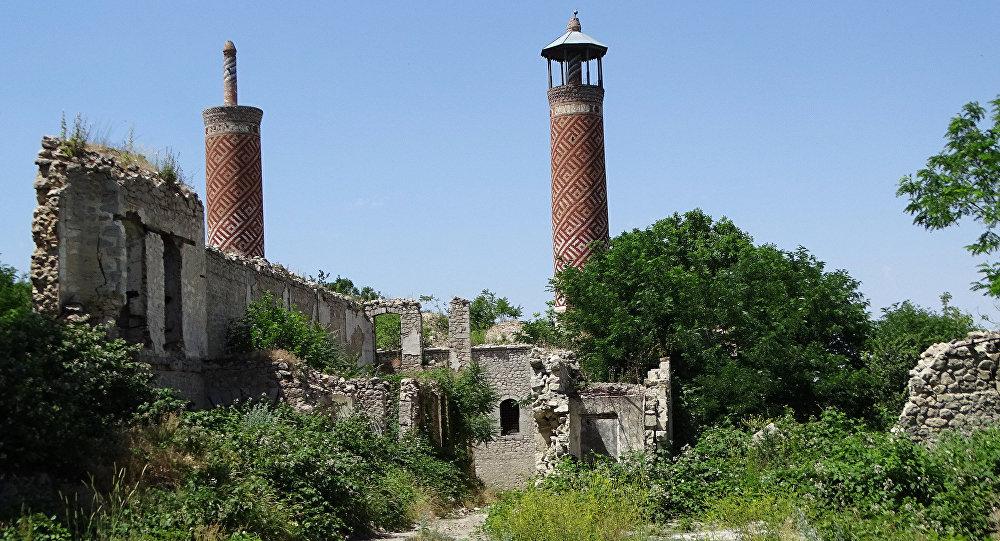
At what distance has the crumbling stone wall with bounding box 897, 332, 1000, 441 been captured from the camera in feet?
51.0

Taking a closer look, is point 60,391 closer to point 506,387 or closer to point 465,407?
point 465,407

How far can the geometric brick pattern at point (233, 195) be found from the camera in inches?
1104

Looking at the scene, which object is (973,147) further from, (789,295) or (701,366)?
(701,366)

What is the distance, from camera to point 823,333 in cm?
2375

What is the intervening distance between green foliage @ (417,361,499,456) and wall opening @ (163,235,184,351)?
6.71 m

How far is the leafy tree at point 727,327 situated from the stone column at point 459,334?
5.77m

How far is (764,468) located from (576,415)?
170 inches

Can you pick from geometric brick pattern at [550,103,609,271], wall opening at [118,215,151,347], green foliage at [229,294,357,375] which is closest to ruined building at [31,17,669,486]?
wall opening at [118,215,151,347]

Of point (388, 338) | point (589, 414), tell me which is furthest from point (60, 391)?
point (388, 338)

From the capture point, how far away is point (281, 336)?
63.0 feet

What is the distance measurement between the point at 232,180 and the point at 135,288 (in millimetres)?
13073

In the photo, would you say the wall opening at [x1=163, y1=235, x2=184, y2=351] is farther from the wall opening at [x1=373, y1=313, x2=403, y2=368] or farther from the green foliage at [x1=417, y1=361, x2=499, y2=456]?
the wall opening at [x1=373, y1=313, x2=403, y2=368]

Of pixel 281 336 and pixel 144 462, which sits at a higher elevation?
pixel 281 336

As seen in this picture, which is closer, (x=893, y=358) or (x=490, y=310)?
(x=893, y=358)
